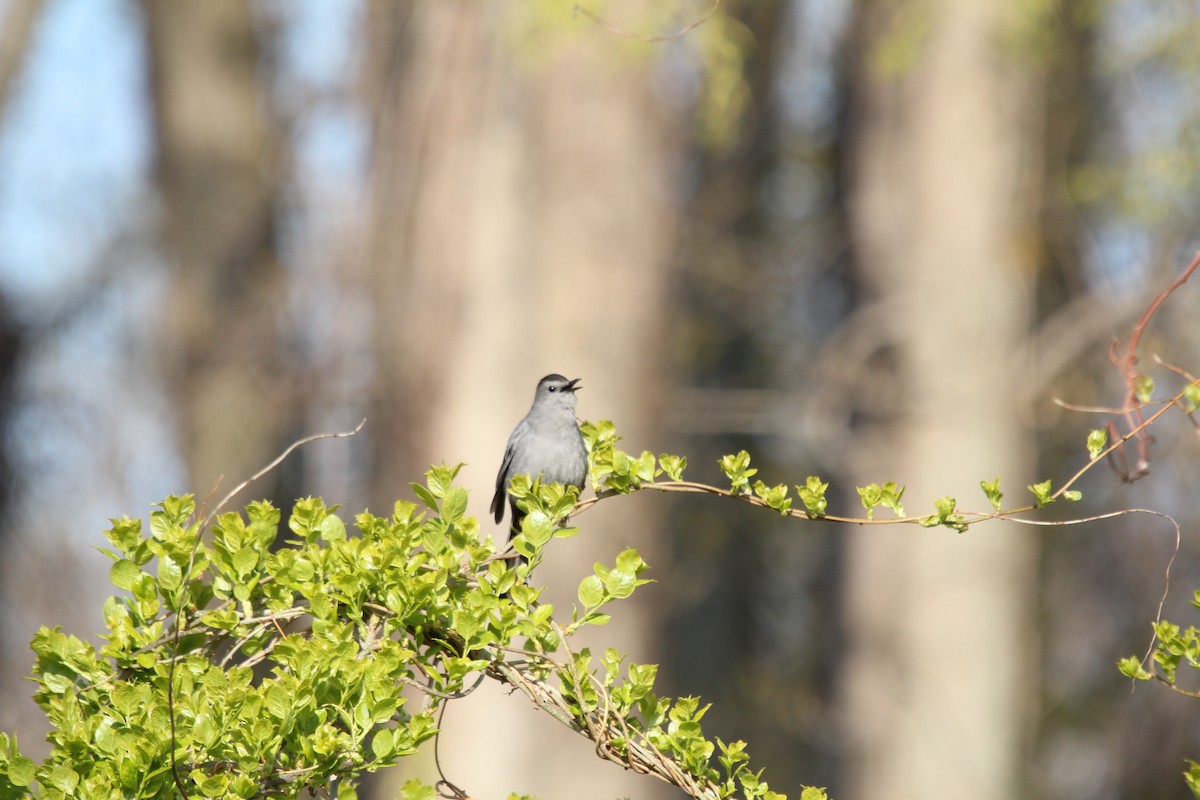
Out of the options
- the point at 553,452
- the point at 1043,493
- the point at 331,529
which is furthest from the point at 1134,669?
the point at 553,452

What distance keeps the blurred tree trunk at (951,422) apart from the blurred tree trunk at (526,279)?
2152 millimetres

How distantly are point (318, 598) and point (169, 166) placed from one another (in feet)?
32.1

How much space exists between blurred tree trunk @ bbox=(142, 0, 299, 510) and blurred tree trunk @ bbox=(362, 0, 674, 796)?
2.98 m

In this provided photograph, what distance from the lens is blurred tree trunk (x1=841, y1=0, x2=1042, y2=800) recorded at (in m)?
8.45

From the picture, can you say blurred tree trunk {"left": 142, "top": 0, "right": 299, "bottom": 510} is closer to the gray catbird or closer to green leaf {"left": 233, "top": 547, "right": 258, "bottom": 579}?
the gray catbird

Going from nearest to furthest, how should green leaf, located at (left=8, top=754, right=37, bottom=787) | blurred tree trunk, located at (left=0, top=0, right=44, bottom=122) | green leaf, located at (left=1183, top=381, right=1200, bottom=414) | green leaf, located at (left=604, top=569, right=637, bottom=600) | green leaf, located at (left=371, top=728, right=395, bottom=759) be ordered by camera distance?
green leaf, located at (left=371, top=728, right=395, bottom=759) → green leaf, located at (left=8, top=754, right=37, bottom=787) → green leaf, located at (left=604, top=569, right=637, bottom=600) → green leaf, located at (left=1183, top=381, right=1200, bottom=414) → blurred tree trunk, located at (left=0, top=0, right=44, bottom=122)

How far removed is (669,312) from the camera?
749cm

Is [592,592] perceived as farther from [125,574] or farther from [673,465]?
[125,574]

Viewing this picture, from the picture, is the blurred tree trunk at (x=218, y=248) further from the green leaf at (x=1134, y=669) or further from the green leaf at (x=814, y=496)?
the green leaf at (x=1134, y=669)

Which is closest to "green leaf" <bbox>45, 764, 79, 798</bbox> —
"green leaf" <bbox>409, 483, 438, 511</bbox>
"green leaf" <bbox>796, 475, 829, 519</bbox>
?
"green leaf" <bbox>409, 483, 438, 511</bbox>

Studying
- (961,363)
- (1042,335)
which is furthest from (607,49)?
(1042,335)

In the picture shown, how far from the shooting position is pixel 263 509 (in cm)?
216

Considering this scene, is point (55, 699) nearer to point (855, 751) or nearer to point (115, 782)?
point (115, 782)

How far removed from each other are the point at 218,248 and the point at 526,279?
14.8ft
